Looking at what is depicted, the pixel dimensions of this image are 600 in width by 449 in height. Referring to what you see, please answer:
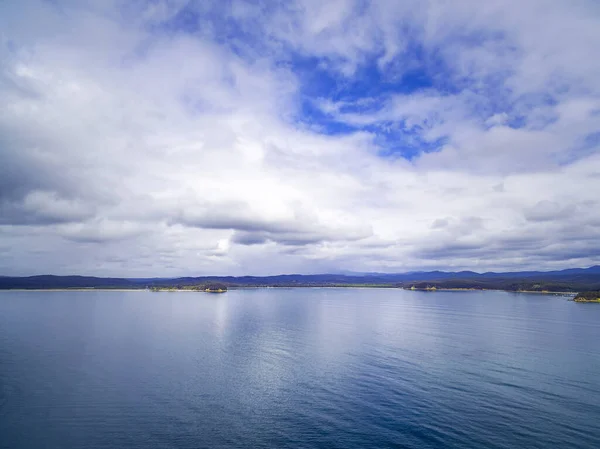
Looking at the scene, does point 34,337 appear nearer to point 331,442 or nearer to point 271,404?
point 271,404

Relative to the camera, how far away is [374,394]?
142ft

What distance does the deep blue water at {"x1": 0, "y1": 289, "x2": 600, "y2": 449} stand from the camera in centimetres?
3278

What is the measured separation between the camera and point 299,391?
4500cm

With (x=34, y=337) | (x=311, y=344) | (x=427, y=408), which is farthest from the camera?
(x=34, y=337)

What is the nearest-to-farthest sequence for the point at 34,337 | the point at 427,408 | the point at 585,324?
the point at 427,408 < the point at 34,337 < the point at 585,324

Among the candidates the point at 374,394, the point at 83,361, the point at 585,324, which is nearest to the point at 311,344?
the point at 374,394


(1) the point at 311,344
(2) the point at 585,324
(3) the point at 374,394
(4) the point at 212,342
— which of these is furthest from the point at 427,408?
(2) the point at 585,324

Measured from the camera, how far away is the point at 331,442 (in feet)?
103

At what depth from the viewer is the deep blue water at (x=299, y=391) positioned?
32781 millimetres

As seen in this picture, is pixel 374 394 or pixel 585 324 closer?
pixel 374 394

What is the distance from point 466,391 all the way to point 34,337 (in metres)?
97.5

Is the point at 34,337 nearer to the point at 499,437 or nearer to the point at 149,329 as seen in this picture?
the point at 149,329

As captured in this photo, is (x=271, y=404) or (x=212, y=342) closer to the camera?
(x=271, y=404)

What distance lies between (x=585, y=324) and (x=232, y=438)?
127030mm
